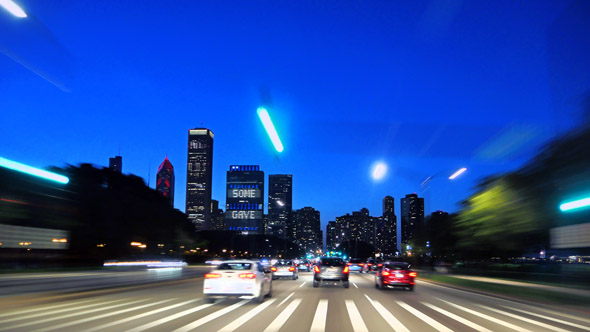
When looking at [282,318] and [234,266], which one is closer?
[282,318]

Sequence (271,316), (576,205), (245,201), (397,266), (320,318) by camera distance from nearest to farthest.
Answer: (320,318)
(271,316)
(576,205)
(397,266)
(245,201)

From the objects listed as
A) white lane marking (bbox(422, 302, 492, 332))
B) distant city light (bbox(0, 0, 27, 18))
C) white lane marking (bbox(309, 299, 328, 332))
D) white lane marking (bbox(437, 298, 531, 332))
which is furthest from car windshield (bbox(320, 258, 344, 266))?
distant city light (bbox(0, 0, 27, 18))

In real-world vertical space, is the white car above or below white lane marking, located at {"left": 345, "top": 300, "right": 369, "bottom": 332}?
above

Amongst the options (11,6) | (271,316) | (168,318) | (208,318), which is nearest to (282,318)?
(271,316)

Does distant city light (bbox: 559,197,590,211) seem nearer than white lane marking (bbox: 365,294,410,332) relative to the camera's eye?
No

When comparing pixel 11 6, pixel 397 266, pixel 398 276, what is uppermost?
pixel 11 6

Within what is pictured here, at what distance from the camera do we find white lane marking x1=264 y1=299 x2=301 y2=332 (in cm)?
1110

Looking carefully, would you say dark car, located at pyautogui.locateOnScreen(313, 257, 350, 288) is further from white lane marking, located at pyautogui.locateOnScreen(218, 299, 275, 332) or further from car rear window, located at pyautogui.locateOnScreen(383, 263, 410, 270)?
white lane marking, located at pyautogui.locateOnScreen(218, 299, 275, 332)

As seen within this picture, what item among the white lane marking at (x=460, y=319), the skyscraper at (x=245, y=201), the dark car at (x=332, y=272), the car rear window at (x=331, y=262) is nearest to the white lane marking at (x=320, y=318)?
the white lane marking at (x=460, y=319)

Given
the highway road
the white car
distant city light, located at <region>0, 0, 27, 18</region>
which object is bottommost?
the highway road

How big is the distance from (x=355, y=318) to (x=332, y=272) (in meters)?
13.9

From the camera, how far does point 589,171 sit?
24859mm

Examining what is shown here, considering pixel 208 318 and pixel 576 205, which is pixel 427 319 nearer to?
pixel 208 318

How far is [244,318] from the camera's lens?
12961 mm
